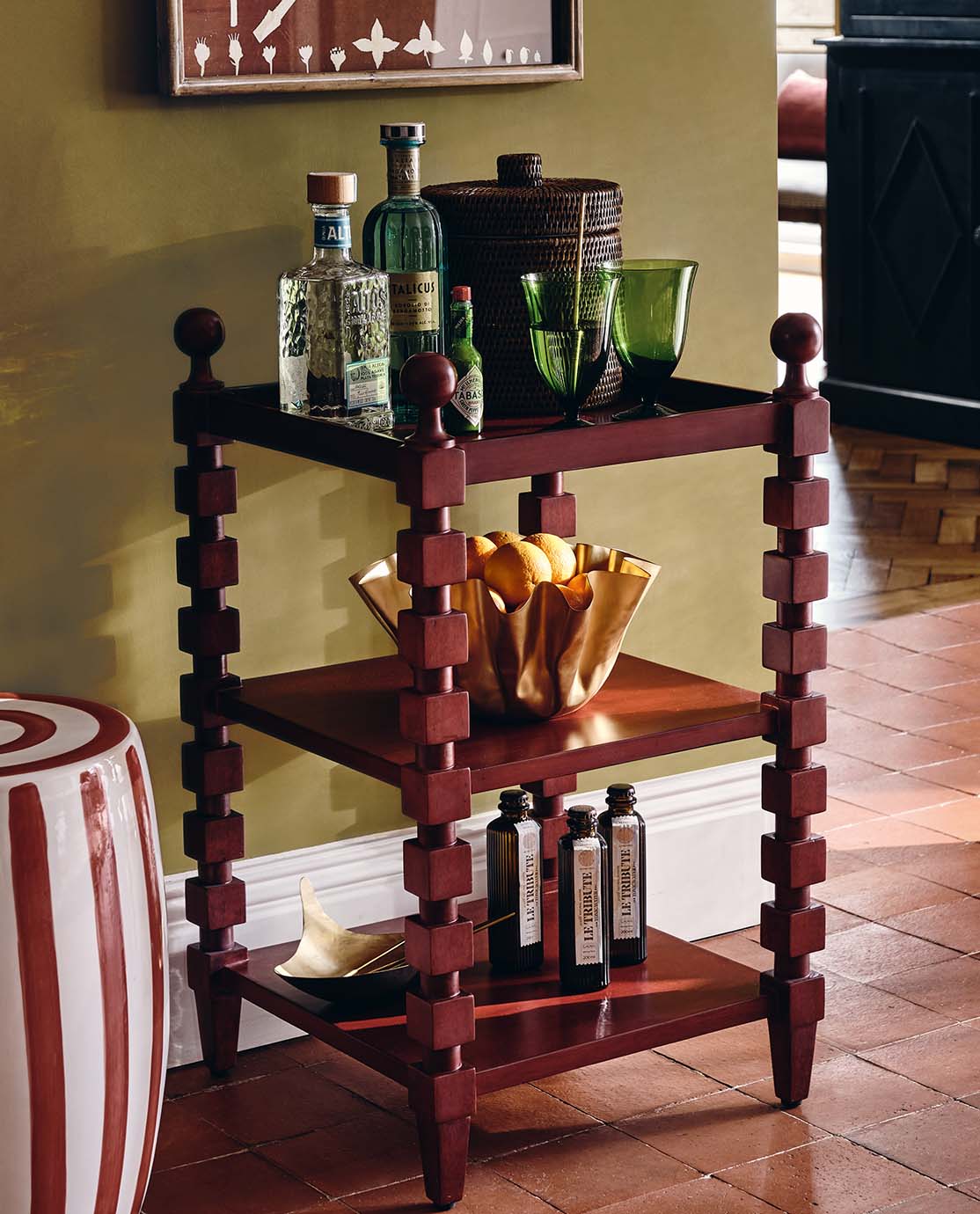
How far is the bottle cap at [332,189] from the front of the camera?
209cm

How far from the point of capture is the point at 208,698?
2326 millimetres

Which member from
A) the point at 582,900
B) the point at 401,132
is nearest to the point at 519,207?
the point at 401,132

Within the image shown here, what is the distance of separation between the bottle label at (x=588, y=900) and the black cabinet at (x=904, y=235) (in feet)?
14.0

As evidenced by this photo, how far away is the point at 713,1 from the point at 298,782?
1169 millimetres

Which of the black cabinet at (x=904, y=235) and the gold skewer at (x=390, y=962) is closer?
the gold skewer at (x=390, y=962)

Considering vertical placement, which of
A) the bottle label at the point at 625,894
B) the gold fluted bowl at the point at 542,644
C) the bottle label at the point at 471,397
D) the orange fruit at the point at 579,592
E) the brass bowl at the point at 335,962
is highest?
the bottle label at the point at 471,397

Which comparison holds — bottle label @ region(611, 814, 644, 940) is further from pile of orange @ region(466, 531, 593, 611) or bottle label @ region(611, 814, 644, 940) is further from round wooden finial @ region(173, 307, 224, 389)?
A: round wooden finial @ region(173, 307, 224, 389)

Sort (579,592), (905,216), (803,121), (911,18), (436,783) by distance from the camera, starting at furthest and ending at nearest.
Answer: (803,121)
(905,216)
(911,18)
(579,592)
(436,783)

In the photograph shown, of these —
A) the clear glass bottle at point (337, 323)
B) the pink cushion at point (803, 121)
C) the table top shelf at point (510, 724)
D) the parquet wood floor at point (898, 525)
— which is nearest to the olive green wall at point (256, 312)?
the table top shelf at point (510, 724)

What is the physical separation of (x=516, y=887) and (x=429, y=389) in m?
0.69

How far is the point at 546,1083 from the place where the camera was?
2.41 metres

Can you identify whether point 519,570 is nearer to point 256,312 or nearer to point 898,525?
point 256,312

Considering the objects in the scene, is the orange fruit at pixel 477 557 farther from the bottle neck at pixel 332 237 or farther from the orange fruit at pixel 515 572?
the bottle neck at pixel 332 237

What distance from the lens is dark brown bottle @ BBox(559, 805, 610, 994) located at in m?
2.25
